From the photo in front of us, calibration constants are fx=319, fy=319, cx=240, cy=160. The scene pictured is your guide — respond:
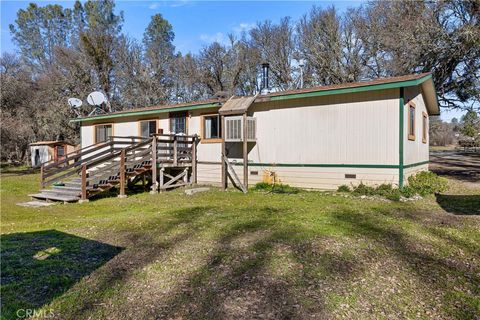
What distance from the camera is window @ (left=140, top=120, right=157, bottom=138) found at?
12469 mm

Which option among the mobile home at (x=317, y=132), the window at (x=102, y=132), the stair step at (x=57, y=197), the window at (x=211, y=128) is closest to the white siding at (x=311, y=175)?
the mobile home at (x=317, y=132)

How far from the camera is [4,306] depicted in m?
2.67

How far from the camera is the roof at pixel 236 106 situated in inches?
372

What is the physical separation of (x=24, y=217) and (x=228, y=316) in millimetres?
6031

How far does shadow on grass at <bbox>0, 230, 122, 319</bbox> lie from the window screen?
21.4 feet

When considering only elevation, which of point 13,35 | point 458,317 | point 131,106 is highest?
point 13,35

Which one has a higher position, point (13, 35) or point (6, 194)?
point (13, 35)

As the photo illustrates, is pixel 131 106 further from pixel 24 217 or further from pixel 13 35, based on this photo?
pixel 24 217

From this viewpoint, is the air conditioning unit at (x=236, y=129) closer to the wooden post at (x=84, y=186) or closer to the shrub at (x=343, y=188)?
the shrub at (x=343, y=188)

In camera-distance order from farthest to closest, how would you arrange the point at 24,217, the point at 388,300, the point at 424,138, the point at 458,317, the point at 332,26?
the point at 332,26
the point at 424,138
the point at 24,217
the point at 388,300
the point at 458,317

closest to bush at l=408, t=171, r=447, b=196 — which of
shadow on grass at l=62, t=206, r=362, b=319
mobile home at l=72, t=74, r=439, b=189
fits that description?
mobile home at l=72, t=74, r=439, b=189

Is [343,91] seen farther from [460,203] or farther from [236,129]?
[460,203]

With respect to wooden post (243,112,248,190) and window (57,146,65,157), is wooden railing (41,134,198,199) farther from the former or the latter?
window (57,146,65,157)

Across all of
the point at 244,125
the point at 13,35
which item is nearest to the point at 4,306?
the point at 244,125
